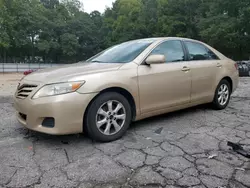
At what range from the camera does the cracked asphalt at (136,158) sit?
2.25 meters

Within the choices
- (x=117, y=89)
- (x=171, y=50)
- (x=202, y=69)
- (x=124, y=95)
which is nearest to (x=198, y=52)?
(x=202, y=69)

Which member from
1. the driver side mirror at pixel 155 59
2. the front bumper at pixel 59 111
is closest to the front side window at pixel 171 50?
the driver side mirror at pixel 155 59

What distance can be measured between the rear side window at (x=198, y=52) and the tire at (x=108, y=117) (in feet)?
5.61

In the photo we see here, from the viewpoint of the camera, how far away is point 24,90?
3.11 metres

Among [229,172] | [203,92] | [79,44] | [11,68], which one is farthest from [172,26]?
[229,172]

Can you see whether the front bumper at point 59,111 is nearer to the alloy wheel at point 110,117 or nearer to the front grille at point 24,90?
the front grille at point 24,90

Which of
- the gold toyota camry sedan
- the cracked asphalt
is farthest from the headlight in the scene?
the cracked asphalt

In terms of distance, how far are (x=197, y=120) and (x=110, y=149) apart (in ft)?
6.21

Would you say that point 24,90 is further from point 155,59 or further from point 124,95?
point 155,59

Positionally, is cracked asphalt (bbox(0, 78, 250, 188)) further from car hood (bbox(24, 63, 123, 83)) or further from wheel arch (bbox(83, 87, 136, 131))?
car hood (bbox(24, 63, 123, 83))

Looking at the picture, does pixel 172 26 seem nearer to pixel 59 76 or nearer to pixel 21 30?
pixel 21 30

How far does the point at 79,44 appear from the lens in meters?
45.1

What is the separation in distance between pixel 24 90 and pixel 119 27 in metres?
44.8

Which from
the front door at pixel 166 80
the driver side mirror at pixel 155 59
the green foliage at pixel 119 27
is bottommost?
the front door at pixel 166 80
